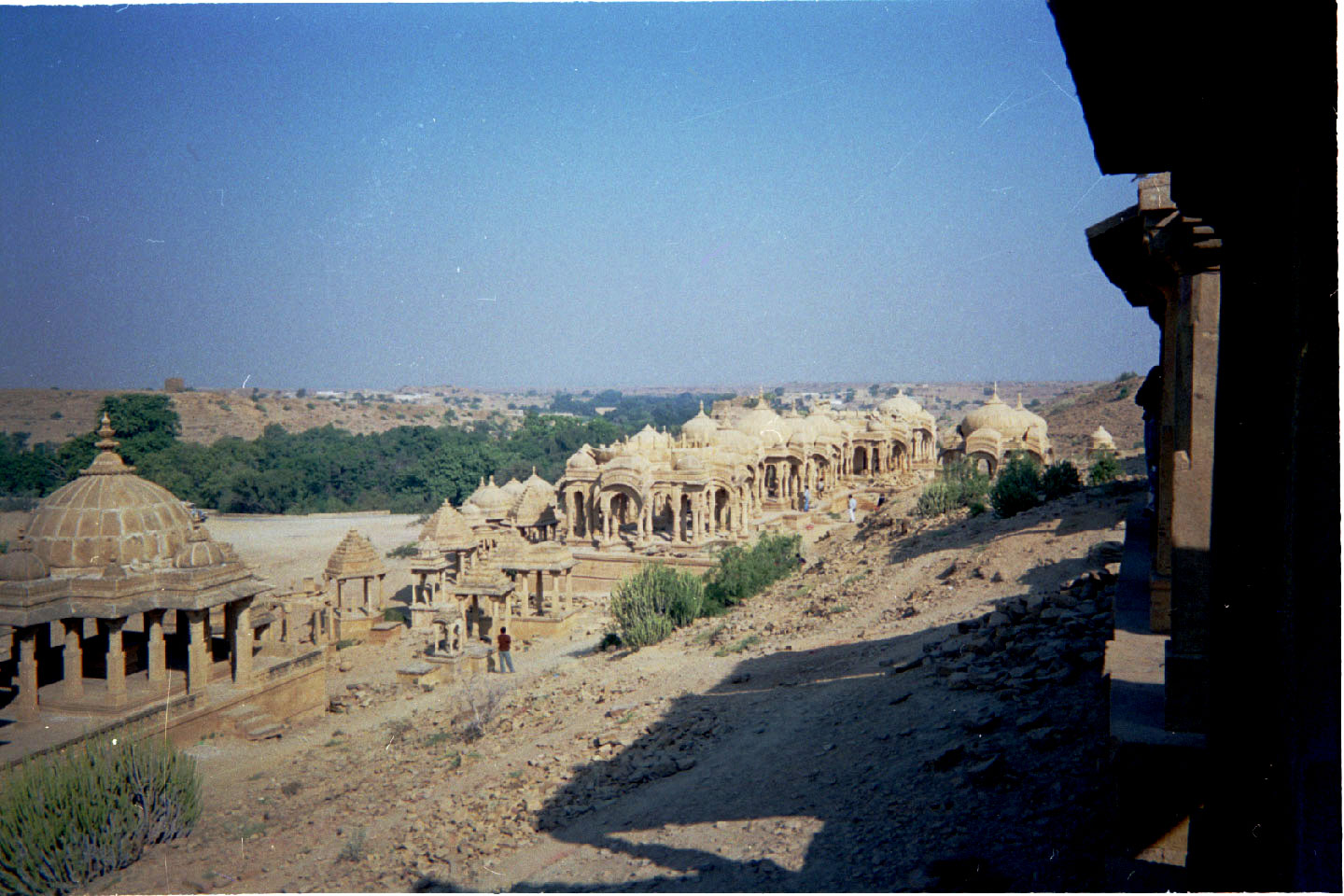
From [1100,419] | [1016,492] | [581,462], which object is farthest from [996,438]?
[1100,419]

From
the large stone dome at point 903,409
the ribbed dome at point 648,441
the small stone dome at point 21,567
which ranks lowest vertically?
the small stone dome at point 21,567

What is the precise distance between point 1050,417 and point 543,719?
227 ft

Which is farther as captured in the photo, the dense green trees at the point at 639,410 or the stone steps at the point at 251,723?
the dense green trees at the point at 639,410

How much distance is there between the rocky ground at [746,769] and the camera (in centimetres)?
524

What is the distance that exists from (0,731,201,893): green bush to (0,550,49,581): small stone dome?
334 centimetres

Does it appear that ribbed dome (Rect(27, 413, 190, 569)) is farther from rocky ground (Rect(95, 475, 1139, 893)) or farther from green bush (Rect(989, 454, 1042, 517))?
green bush (Rect(989, 454, 1042, 517))

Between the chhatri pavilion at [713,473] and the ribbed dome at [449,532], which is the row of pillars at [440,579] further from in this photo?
the chhatri pavilion at [713,473]

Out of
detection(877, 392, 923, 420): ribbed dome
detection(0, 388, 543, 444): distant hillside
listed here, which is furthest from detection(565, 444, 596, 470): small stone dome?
detection(877, 392, 923, 420): ribbed dome

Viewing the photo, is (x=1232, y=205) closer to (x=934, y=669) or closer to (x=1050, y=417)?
(x=934, y=669)

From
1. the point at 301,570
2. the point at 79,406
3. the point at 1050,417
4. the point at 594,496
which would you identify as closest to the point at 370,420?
the point at 79,406

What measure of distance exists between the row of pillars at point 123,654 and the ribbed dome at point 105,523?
3.14 feet

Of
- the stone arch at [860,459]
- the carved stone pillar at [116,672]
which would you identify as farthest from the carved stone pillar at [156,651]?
the stone arch at [860,459]

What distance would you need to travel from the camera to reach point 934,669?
26.8ft

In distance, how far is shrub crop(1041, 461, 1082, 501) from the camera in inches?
813
